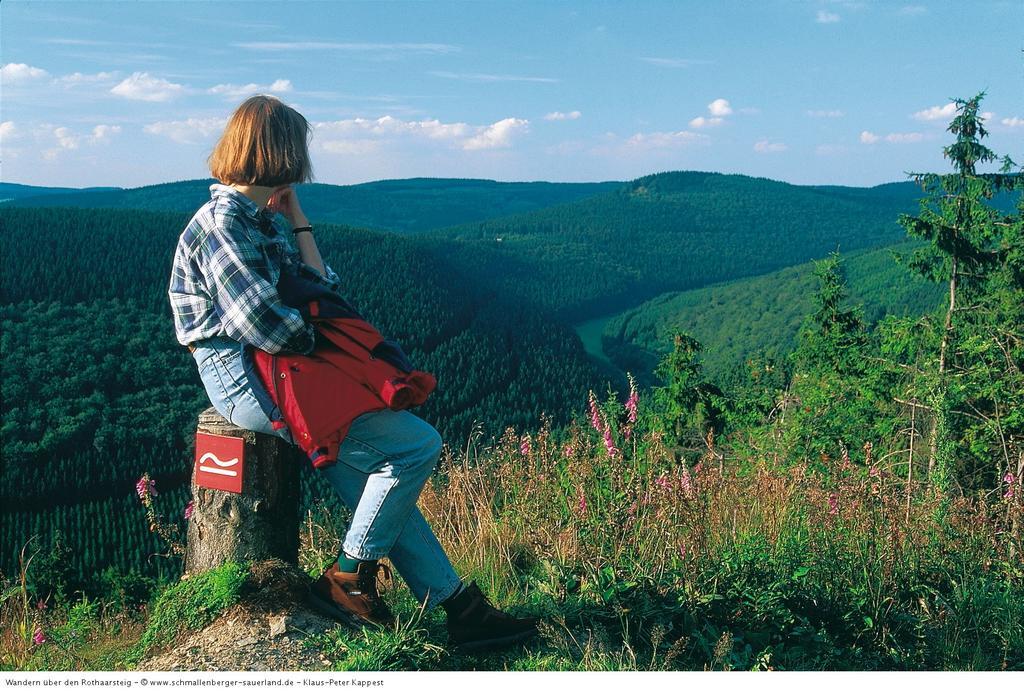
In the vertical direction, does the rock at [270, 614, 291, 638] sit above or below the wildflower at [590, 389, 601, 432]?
below

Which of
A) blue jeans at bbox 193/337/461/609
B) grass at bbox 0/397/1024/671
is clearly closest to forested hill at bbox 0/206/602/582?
grass at bbox 0/397/1024/671

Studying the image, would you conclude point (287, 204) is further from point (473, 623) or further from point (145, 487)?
point (145, 487)

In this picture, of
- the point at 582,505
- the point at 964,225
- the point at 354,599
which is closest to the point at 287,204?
the point at 354,599

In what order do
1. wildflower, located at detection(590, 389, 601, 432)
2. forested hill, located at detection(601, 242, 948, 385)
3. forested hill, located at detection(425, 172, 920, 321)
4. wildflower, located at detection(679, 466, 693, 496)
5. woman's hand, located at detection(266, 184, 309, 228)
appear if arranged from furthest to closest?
1. forested hill, located at detection(425, 172, 920, 321)
2. forested hill, located at detection(601, 242, 948, 385)
3. wildflower, located at detection(590, 389, 601, 432)
4. wildflower, located at detection(679, 466, 693, 496)
5. woman's hand, located at detection(266, 184, 309, 228)

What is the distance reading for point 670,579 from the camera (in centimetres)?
343

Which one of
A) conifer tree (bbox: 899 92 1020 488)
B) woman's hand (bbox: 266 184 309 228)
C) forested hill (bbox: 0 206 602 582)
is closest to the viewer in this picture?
woman's hand (bbox: 266 184 309 228)

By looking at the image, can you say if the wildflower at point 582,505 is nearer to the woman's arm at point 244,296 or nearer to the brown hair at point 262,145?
the woman's arm at point 244,296

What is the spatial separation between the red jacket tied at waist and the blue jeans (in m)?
0.08

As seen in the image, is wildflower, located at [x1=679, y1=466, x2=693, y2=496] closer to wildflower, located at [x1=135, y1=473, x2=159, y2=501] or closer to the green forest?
the green forest

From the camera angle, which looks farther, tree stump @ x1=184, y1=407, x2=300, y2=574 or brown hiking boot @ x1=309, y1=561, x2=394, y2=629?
tree stump @ x1=184, y1=407, x2=300, y2=574

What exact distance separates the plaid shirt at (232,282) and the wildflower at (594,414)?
6.00ft

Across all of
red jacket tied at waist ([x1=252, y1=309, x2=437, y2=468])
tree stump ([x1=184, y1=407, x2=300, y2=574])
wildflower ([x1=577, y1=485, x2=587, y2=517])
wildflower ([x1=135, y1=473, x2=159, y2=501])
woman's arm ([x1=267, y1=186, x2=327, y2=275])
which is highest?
woman's arm ([x1=267, y1=186, x2=327, y2=275])

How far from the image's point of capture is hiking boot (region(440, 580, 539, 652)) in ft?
9.80

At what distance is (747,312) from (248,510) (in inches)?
3262
